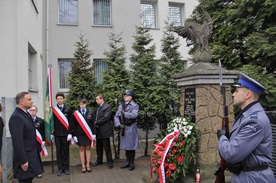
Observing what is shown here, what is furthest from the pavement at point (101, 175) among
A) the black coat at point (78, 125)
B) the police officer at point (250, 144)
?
the police officer at point (250, 144)

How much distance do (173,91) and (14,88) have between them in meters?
4.77

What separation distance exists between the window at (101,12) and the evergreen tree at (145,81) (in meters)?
5.52

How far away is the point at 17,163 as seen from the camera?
4.04m

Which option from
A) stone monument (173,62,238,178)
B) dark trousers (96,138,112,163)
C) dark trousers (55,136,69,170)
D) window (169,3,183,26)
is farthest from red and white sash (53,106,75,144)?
window (169,3,183,26)

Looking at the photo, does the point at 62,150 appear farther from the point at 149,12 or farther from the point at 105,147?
the point at 149,12

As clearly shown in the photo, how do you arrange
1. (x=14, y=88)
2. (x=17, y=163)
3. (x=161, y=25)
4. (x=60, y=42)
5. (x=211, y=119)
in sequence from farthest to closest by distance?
(x=161, y=25) < (x=60, y=42) < (x=14, y=88) < (x=211, y=119) < (x=17, y=163)

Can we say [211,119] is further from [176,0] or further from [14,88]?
[176,0]

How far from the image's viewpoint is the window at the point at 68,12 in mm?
13172

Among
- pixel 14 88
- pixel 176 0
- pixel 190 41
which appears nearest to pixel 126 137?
pixel 190 41

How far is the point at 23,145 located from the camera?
402cm

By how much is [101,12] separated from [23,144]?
10902mm

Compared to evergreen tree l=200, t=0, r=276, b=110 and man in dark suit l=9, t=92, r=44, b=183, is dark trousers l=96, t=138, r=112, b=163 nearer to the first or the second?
man in dark suit l=9, t=92, r=44, b=183

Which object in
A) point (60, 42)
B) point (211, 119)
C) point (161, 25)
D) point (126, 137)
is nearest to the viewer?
point (211, 119)

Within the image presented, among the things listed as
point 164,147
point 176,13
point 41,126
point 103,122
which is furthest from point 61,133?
point 176,13
